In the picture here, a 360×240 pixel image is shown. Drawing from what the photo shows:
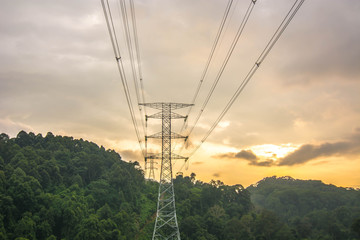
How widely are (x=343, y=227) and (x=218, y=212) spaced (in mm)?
31341

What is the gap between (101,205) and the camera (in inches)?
2778

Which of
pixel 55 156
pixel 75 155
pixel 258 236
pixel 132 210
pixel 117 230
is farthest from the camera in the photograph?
pixel 75 155

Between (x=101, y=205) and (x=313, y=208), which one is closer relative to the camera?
(x=101, y=205)

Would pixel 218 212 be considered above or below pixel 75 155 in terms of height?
below

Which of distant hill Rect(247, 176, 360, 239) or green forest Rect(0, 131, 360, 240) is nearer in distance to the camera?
green forest Rect(0, 131, 360, 240)

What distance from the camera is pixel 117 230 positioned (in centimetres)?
5238

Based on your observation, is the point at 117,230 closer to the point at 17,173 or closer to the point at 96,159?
the point at 17,173

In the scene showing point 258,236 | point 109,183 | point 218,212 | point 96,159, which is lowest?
point 258,236

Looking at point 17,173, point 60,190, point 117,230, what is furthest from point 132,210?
point 17,173

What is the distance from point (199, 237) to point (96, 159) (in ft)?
124

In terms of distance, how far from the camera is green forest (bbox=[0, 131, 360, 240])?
5188cm

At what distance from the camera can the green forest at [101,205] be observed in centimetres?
5188

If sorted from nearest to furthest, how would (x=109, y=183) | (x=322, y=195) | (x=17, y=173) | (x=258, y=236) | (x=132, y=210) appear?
(x=17, y=173)
(x=258, y=236)
(x=132, y=210)
(x=109, y=183)
(x=322, y=195)

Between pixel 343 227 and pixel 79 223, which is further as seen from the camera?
pixel 343 227
